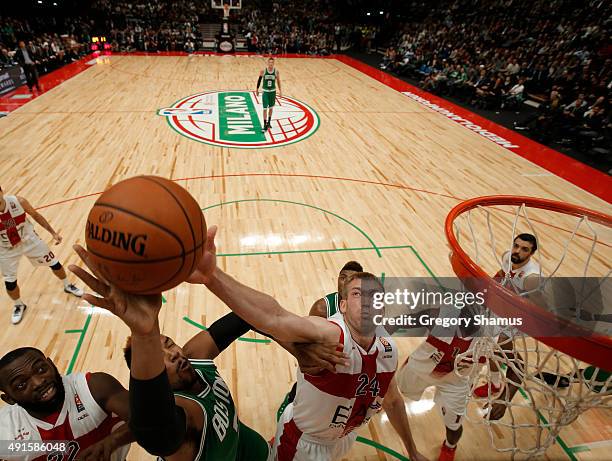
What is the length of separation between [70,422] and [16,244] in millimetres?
2462

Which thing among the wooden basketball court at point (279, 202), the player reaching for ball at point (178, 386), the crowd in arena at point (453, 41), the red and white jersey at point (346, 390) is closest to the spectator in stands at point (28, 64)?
the wooden basketball court at point (279, 202)

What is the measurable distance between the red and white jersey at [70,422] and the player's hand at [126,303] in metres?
1.11

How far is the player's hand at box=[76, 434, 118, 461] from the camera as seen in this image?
1.71 meters

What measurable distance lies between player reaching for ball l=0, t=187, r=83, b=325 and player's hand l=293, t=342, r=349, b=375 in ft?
10.7

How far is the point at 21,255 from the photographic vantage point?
3.70 metres

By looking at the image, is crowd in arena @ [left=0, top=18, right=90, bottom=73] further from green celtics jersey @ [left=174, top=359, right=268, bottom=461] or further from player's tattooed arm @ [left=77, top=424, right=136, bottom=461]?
green celtics jersey @ [left=174, top=359, right=268, bottom=461]

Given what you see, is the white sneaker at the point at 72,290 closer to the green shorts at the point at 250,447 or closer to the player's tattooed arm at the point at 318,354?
the green shorts at the point at 250,447

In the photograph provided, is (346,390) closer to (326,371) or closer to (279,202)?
(326,371)

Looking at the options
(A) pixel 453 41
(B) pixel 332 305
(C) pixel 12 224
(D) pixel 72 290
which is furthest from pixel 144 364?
(A) pixel 453 41

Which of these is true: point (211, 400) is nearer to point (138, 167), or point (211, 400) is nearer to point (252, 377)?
point (252, 377)

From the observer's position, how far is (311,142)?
859cm

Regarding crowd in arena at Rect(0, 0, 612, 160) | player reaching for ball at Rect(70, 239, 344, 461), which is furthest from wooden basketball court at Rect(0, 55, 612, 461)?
crowd in arena at Rect(0, 0, 612, 160)

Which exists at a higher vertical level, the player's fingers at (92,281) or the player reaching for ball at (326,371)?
the player's fingers at (92,281)

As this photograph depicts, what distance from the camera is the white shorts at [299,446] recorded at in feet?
6.26
